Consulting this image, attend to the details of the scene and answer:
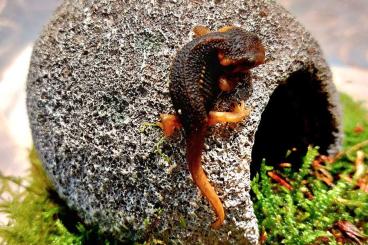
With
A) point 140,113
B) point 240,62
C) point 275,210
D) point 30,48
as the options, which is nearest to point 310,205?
point 275,210

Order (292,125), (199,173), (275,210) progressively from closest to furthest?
(199,173), (275,210), (292,125)

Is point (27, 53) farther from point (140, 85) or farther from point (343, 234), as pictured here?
point (343, 234)

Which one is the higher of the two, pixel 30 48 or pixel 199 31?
pixel 30 48

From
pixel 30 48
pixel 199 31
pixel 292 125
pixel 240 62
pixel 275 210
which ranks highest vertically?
pixel 30 48

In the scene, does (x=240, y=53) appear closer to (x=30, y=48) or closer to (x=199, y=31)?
(x=199, y=31)

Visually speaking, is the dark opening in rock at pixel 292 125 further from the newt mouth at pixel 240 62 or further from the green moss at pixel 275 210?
the newt mouth at pixel 240 62

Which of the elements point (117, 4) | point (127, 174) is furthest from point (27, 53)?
point (127, 174)

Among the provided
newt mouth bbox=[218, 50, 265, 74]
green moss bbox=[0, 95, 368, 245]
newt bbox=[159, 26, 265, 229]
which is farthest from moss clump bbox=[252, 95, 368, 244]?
newt mouth bbox=[218, 50, 265, 74]
